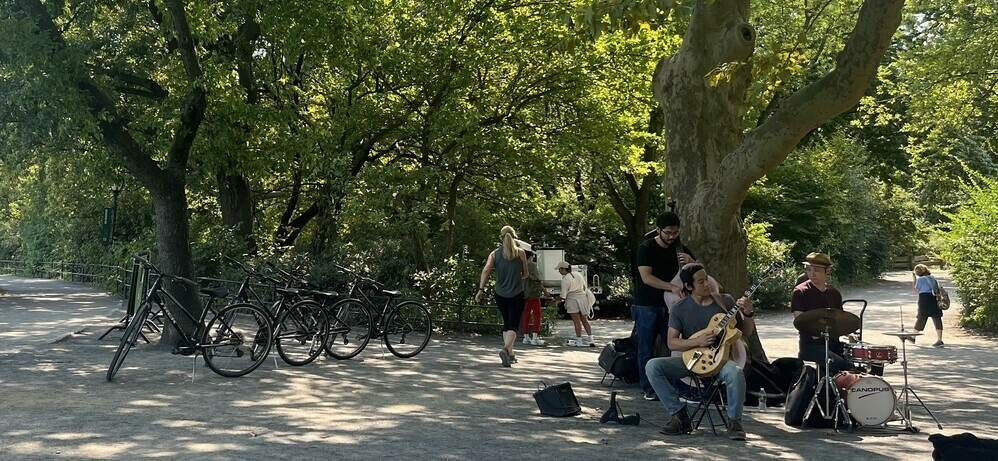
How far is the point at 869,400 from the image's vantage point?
866 centimetres

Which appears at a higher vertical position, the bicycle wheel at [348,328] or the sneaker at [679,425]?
the bicycle wheel at [348,328]

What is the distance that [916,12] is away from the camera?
25.8 m

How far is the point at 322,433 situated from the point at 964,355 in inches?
481

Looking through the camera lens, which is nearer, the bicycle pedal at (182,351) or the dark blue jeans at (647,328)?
the dark blue jeans at (647,328)

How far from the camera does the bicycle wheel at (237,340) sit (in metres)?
11.6

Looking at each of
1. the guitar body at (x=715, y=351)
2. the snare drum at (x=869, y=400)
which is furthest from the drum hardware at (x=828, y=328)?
the guitar body at (x=715, y=351)

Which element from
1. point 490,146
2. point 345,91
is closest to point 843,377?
point 490,146

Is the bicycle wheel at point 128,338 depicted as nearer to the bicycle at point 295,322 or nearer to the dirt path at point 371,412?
the dirt path at point 371,412

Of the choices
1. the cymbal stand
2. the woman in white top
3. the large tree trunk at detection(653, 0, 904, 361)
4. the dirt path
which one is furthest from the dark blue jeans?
the woman in white top

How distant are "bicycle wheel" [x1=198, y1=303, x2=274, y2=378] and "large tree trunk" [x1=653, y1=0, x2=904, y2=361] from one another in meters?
4.96

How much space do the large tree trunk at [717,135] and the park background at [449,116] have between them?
0.03 meters

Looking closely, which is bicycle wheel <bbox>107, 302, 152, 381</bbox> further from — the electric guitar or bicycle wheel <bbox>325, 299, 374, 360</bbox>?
the electric guitar

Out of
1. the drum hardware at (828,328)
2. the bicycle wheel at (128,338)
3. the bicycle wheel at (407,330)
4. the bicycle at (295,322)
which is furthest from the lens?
the bicycle wheel at (407,330)

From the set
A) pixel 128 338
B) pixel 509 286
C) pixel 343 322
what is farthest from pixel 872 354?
pixel 128 338
